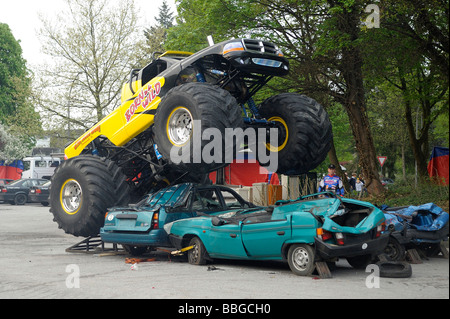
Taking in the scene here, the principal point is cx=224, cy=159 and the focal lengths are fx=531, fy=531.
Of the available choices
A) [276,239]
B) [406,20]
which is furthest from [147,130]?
[406,20]

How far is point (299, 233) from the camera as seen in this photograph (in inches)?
305

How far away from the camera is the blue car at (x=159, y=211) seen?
961cm

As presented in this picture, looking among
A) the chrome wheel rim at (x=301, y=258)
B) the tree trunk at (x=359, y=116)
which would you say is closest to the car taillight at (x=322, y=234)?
the chrome wheel rim at (x=301, y=258)

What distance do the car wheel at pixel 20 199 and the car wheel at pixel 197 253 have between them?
919 inches

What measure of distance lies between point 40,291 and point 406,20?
12.2m

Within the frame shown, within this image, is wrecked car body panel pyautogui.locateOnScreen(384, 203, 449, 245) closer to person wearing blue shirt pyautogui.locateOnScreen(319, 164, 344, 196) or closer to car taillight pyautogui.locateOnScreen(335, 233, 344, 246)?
car taillight pyautogui.locateOnScreen(335, 233, 344, 246)

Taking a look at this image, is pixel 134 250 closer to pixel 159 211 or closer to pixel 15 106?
pixel 159 211

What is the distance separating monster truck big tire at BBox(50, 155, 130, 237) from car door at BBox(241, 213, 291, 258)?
10.6 ft

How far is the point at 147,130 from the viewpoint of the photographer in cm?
1008

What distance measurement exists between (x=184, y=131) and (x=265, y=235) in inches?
82.5

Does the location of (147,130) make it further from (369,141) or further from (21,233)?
(369,141)

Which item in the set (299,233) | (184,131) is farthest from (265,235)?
(184,131)

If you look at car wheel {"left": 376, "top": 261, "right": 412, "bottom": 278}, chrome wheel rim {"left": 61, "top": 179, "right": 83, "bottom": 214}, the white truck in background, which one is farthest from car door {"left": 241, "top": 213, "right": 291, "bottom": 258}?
the white truck in background

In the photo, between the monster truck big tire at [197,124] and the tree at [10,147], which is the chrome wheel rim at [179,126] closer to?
the monster truck big tire at [197,124]
